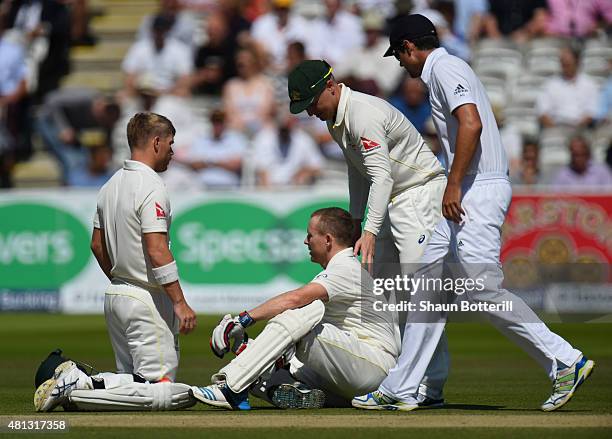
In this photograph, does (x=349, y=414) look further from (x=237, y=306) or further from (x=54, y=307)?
(x=54, y=307)

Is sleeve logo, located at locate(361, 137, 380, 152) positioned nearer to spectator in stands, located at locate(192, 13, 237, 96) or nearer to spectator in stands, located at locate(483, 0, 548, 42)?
spectator in stands, located at locate(483, 0, 548, 42)

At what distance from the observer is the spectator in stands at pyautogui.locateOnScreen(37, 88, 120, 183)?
19.3 m

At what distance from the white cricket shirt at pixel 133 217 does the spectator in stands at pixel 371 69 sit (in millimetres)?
11317

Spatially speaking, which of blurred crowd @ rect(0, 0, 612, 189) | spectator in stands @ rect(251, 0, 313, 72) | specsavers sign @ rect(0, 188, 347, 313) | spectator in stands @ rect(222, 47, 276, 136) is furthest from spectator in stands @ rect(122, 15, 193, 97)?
specsavers sign @ rect(0, 188, 347, 313)

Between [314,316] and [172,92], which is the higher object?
[172,92]

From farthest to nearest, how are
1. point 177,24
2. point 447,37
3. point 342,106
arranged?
point 177,24 < point 447,37 < point 342,106

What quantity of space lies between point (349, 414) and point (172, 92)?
13173 millimetres

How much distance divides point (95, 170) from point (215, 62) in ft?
9.19

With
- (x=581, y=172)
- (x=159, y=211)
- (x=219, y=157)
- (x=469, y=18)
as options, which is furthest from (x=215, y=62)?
(x=159, y=211)

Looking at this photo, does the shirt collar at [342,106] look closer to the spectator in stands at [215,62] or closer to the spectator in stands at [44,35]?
the spectator in stands at [215,62]

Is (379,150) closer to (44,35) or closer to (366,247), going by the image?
(366,247)

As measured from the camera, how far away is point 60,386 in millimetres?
6871

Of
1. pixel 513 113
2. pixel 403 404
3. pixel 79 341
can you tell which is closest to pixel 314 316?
pixel 403 404

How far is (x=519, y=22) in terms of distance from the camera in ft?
63.8
